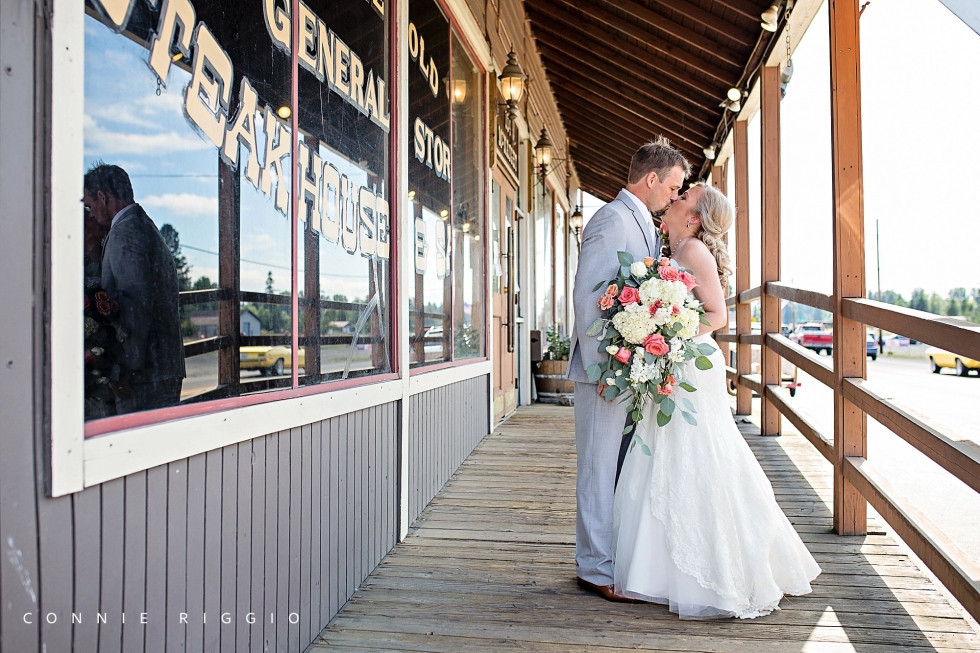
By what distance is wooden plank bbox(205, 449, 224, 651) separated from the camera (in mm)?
1711

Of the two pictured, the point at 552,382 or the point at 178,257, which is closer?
the point at 178,257

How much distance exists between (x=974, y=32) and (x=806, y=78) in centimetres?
497

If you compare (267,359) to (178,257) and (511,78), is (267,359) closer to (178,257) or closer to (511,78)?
(178,257)

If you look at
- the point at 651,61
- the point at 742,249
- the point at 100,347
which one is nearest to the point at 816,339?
the point at 742,249

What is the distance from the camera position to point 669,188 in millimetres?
2850

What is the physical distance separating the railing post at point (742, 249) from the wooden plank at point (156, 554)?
20.7 feet

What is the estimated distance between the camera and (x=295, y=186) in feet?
7.48

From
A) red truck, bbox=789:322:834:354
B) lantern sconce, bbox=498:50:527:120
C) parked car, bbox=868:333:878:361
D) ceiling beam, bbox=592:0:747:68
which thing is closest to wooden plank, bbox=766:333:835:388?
ceiling beam, bbox=592:0:747:68

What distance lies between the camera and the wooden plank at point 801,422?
3795mm

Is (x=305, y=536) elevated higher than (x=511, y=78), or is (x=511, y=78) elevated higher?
(x=511, y=78)

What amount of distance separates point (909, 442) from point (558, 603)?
1432mm

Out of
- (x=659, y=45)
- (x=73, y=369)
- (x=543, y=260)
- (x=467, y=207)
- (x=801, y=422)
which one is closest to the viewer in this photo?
(x=73, y=369)

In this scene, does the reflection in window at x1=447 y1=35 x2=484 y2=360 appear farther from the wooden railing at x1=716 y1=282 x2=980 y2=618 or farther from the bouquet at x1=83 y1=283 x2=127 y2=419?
the bouquet at x1=83 y1=283 x2=127 y2=419

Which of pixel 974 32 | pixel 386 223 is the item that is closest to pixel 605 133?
pixel 386 223
